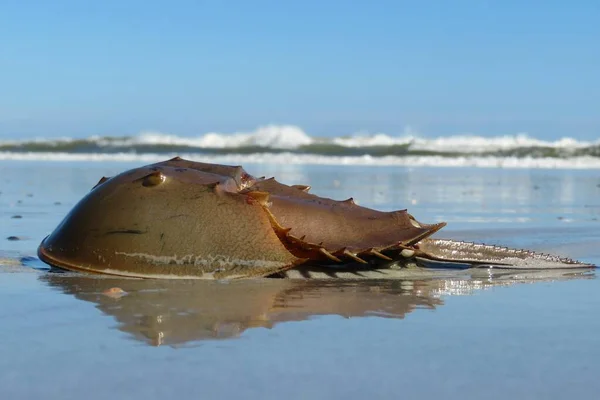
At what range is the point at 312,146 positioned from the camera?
28812 millimetres

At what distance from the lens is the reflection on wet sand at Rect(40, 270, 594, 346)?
2.54 m

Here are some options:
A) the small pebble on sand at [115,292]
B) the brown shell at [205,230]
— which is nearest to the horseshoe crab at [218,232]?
the brown shell at [205,230]

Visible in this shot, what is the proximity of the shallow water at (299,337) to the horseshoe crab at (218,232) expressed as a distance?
103 millimetres

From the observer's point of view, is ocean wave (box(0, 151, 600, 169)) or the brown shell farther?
ocean wave (box(0, 151, 600, 169))

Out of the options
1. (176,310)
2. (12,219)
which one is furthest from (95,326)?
(12,219)

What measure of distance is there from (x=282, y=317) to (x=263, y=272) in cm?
77

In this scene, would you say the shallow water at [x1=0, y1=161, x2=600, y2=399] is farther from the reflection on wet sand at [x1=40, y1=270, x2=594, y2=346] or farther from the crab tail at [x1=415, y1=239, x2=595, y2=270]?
the crab tail at [x1=415, y1=239, x2=595, y2=270]

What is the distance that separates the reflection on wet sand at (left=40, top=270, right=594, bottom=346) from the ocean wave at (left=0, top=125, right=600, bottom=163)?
21.7 metres

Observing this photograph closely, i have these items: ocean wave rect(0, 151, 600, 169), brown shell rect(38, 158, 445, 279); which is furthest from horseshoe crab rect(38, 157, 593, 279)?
ocean wave rect(0, 151, 600, 169)

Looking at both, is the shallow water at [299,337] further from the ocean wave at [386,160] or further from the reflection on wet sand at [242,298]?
the ocean wave at [386,160]

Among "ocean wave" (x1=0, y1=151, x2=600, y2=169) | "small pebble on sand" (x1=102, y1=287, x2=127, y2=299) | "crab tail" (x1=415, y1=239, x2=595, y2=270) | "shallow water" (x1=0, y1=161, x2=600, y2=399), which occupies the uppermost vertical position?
"ocean wave" (x1=0, y1=151, x2=600, y2=169)

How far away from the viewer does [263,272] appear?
3.45m

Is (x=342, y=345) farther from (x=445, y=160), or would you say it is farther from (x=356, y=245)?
(x=445, y=160)

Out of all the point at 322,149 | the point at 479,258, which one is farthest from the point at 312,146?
the point at 479,258
